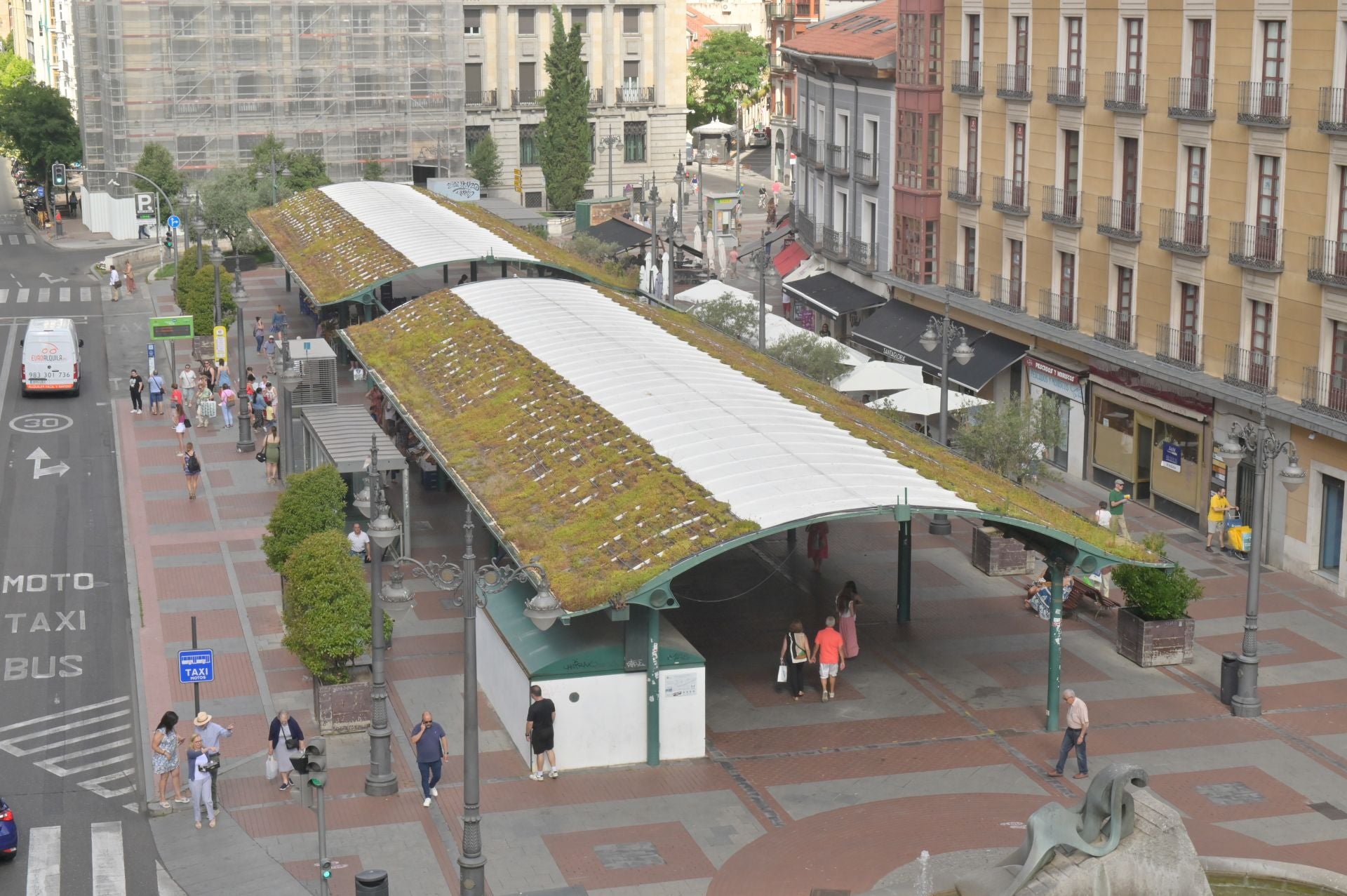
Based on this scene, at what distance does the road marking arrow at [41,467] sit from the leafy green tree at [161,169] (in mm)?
42452

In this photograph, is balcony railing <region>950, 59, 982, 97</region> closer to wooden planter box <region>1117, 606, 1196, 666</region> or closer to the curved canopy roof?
the curved canopy roof

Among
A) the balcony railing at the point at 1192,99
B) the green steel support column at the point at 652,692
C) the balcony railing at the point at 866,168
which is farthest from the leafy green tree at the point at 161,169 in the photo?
the green steel support column at the point at 652,692

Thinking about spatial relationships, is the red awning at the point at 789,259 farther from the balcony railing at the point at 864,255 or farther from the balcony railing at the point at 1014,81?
the balcony railing at the point at 1014,81

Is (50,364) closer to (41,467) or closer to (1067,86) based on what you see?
(41,467)

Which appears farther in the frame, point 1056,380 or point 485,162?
point 485,162

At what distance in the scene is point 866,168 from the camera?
61344mm

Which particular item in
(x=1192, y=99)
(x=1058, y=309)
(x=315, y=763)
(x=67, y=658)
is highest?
(x=1192, y=99)

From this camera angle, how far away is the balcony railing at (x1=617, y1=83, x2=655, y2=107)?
11350cm

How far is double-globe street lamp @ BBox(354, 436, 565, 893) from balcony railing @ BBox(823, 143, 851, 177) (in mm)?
36738

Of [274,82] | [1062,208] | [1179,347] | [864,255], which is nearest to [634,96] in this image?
[274,82]

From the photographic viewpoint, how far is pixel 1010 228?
170 feet

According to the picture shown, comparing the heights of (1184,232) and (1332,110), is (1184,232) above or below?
below

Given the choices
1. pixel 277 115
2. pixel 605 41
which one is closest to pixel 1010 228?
pixel 277 115

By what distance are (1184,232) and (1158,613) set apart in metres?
12.9
